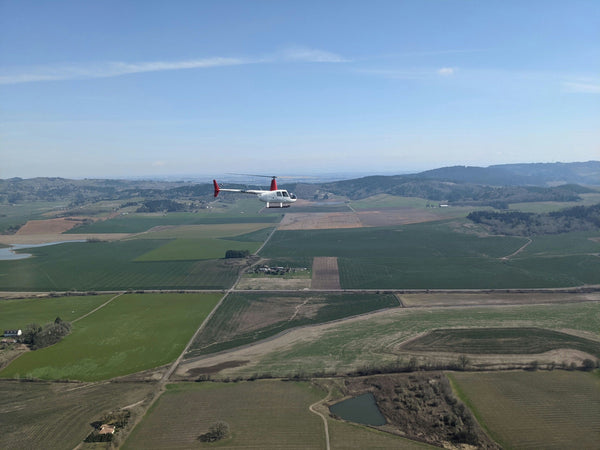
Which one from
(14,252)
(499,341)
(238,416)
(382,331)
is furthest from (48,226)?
(499,341)

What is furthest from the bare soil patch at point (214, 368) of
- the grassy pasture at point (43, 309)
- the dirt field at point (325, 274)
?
the dirt field at point (325, 274)

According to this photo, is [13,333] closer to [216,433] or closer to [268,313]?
[268,313]

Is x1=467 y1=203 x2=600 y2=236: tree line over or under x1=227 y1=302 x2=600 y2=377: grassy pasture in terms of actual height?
over

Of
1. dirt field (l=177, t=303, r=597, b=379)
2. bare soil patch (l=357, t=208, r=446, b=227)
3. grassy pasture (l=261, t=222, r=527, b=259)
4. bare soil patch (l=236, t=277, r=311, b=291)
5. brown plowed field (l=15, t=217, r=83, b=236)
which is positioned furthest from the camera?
bare soil patch (l=357, t=208, r=446, b=227)

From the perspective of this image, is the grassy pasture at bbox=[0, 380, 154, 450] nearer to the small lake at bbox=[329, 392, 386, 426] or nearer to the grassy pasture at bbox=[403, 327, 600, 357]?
the small lake at bbox=[329, 392, 386, 426]

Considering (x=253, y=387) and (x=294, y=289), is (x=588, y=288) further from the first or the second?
(x=253, y=387)

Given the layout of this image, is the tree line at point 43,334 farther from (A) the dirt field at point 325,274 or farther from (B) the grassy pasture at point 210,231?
(B) the grassy pasture at point 210,231

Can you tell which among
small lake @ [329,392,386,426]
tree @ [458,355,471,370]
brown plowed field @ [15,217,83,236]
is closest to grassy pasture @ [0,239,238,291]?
brown plowed field @ [15,217,83,236]
